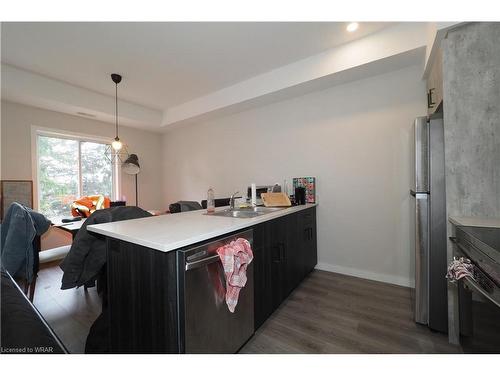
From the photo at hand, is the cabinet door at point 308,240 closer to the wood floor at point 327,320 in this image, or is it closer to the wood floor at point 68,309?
the wood floor at point 327,320

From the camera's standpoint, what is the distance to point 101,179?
Answer: 3.98 m

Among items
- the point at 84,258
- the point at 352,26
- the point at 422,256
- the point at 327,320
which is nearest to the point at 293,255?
the point at 327,320

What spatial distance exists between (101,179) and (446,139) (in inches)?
196

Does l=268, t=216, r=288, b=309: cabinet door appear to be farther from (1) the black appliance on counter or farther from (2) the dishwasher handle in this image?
(1) the black appliance on counter

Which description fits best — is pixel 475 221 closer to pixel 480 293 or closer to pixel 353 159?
pixel 480 293

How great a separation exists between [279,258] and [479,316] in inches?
45.9

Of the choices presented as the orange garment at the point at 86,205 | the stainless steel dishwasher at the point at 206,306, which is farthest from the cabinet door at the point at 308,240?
the orange garment at the point at 86,205

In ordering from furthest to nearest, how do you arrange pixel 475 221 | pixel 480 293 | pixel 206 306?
pixel 475 221
pixel 206 306
pixel 480 293

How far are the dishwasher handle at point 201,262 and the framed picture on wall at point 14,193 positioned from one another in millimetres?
3486

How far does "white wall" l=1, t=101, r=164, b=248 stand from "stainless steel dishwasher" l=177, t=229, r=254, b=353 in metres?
3.64

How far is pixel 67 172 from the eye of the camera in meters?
3.53

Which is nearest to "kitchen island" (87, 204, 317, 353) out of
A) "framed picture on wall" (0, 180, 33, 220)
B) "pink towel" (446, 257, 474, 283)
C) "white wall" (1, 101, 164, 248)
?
"pink towel" (446, 257, 474, 283)
